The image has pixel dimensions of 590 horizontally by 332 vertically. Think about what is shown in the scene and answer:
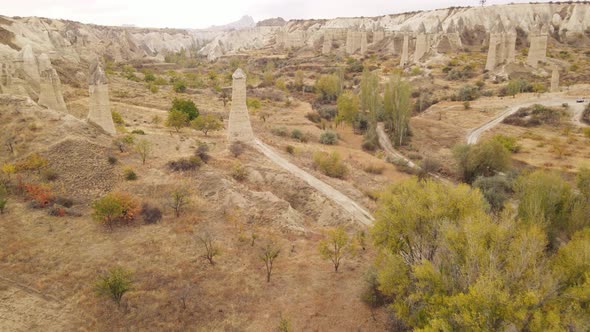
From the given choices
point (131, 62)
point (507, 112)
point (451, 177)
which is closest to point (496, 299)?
point (451, 177)

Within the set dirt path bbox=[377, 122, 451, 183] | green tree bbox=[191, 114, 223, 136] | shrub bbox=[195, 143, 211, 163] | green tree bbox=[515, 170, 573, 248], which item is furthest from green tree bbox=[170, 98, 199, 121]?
green tree bbox=[515, 170, 573, 248]

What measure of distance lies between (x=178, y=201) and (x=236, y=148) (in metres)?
8.14

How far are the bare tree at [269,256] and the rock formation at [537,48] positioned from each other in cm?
5811

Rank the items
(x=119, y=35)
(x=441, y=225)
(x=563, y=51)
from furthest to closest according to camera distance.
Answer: (x=119, y=35)
(x=563, y=51)
(x=441, y=225)

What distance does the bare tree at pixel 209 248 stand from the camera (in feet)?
51.1

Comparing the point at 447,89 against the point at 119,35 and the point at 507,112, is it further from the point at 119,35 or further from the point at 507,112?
the point at 119,35

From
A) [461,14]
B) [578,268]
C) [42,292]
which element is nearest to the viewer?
[578,268]

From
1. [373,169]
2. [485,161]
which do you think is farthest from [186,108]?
[485,161]

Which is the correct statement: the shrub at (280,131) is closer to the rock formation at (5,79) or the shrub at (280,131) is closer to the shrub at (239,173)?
the shrub at (239,173)

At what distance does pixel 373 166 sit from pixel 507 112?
73.4 ft

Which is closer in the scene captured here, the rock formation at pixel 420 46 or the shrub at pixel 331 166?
the shrub at pixel 331 166

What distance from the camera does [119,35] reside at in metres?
110

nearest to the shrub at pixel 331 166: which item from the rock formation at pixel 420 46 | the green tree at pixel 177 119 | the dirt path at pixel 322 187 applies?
the dirt path at pixel 322 187

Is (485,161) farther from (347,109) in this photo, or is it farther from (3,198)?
(3,198)
